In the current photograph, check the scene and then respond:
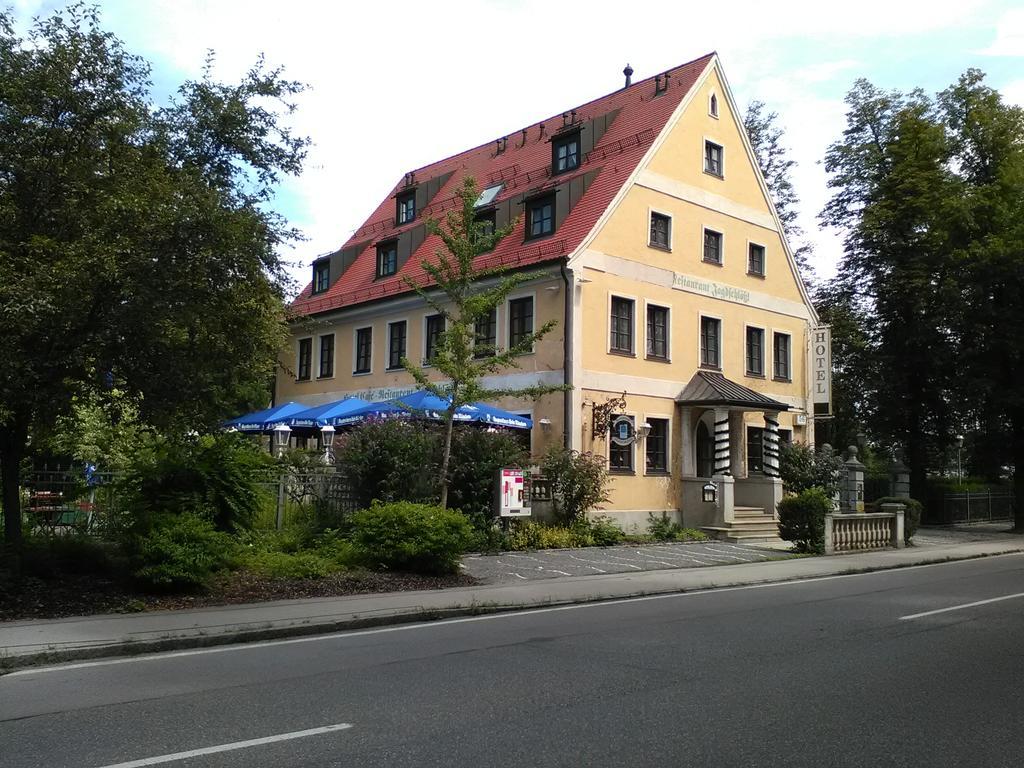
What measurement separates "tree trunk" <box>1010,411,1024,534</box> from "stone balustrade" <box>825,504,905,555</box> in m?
10.8

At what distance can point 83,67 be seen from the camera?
439 inches

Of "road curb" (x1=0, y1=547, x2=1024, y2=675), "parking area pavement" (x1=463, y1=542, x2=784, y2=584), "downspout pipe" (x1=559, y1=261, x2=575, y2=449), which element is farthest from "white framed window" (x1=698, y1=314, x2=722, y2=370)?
"road curb" (x1=0, y1=547, x2=1024, y2=675)

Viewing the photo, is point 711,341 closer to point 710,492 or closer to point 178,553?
point 710,492

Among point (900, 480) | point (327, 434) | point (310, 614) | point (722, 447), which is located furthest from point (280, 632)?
point (900, 480)

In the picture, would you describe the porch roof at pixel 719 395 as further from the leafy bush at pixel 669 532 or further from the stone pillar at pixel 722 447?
the leafy bush at pixel 669 532

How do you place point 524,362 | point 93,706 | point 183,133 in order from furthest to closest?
point 524,362 → point 183,133 → point 93,706

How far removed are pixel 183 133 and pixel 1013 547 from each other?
2330cm

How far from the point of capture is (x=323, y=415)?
2305cm

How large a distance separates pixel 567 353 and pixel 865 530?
8.78 meters

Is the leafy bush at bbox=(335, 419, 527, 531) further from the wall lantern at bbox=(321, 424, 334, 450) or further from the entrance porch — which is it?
the entrance porch

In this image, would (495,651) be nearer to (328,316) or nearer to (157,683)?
(157,683)

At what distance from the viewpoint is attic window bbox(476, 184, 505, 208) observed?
2964 cm

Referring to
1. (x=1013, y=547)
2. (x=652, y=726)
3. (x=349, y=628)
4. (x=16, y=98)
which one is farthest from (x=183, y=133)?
(x=1013, y=547)

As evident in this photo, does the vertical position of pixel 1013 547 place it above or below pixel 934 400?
below
